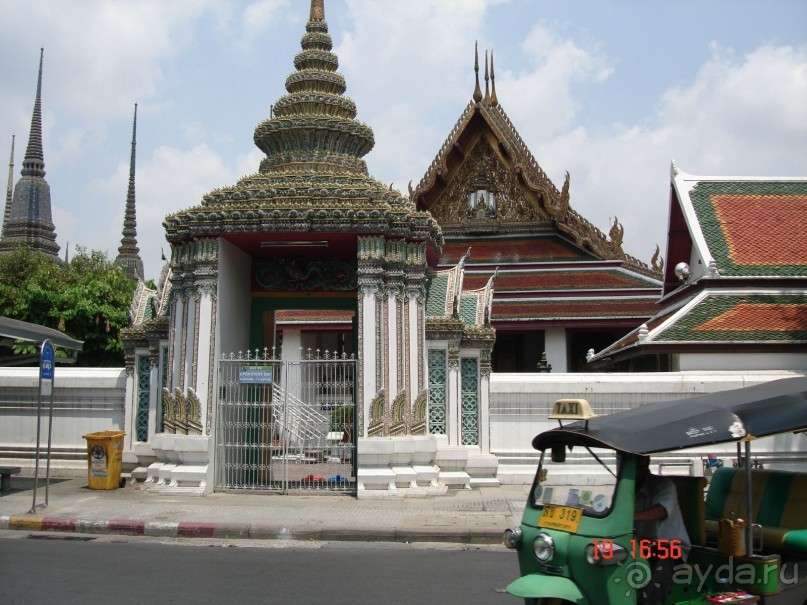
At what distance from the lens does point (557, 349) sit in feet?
82.9

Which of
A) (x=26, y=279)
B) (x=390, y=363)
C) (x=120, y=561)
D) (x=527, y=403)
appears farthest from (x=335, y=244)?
(x=26, y=279)

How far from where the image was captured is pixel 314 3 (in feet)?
53.6

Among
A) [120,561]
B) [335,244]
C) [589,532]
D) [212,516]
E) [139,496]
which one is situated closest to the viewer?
[589,532]

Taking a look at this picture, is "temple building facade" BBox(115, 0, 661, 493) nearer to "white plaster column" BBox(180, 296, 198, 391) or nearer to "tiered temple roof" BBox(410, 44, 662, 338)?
"white plaster column" BBox(180, 296, 198, 391)

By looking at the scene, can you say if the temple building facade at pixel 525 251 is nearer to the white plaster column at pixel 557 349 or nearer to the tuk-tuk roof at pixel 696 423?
the white plaster column at pixel 557 349

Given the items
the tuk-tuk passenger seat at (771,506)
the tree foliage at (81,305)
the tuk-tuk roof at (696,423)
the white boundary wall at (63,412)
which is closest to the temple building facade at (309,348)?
the white boundary wall at (63,412)

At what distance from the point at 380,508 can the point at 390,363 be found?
2.21 metres

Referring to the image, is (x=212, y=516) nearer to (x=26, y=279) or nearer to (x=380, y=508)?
(x=380, y=508)

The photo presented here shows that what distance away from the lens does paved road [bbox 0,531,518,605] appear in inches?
292

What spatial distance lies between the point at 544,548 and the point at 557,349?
20.1 m

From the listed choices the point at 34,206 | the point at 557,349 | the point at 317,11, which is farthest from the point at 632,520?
the point at 34,206

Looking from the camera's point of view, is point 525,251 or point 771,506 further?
point 525,251

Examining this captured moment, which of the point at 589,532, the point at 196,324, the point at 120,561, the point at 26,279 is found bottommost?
the point at 120,561

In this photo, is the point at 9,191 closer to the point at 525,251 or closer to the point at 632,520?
the point at 525,251
